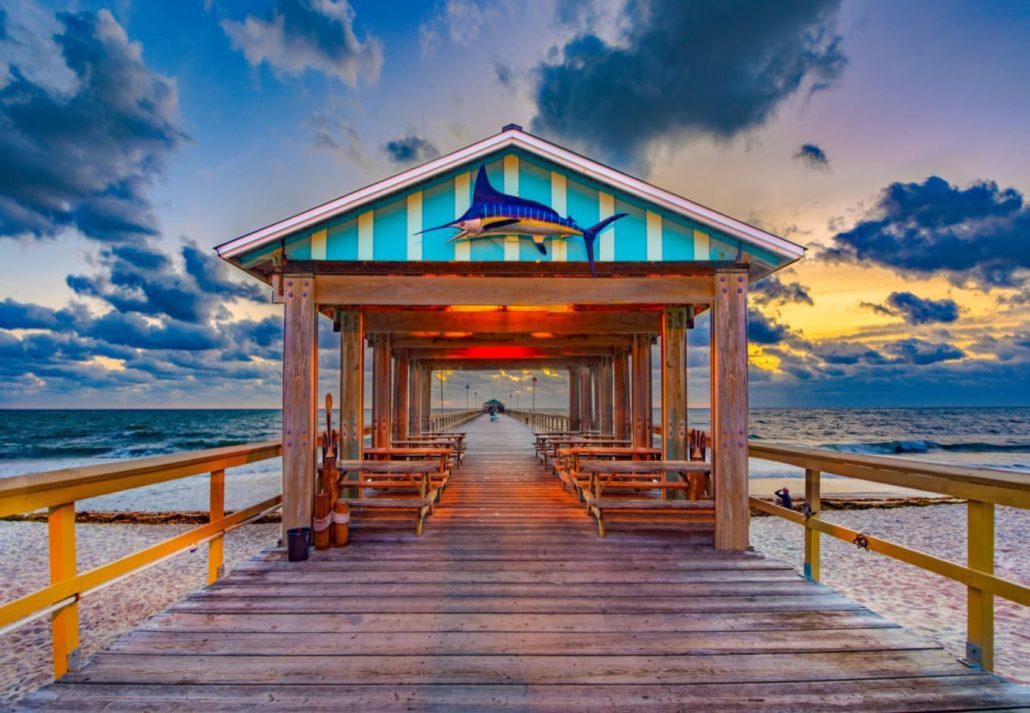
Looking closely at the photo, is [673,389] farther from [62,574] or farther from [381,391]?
[62,574]

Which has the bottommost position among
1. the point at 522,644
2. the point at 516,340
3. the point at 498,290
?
the point at 522,644

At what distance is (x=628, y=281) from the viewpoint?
17.9 ft

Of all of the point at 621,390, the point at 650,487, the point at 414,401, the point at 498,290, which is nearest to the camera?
the point at 498,290

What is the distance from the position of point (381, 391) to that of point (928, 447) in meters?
48.4

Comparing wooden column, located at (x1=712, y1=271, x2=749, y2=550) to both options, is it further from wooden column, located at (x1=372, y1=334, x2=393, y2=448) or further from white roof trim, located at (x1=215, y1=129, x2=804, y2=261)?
wooden column, located at (x1=372, y1=334, x2=393, y2=448)

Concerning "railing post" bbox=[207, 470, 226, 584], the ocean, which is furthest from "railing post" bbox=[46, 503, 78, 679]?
the ocean

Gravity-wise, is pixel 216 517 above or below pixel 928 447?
above

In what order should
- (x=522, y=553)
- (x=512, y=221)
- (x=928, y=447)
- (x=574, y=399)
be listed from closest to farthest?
(x=522, y=553)
(x=512, y=221)
(x=574, y=399)
(x=928, y=447)

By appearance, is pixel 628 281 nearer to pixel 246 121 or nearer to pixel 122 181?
pixel 246 121

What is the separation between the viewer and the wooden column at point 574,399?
21.8 metres

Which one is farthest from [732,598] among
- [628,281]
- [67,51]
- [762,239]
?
[67,51]

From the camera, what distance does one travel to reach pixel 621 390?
13773 millimetres

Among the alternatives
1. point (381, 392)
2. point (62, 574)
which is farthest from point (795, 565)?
point (62, 574)

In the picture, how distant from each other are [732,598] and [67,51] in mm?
16580
